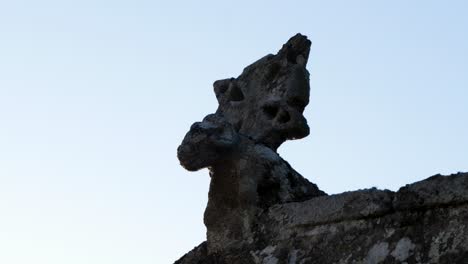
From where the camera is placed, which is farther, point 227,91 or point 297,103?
point 227,91

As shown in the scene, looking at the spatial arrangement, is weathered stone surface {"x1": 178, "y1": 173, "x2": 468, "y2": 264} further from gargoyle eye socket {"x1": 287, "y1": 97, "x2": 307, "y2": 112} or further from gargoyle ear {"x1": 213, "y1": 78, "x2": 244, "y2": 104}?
gargoyle ear {"x1": 213, "y1": 78, "x2": 244, "y2": 104}

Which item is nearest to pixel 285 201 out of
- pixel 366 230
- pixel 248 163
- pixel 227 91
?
pixel 248 163

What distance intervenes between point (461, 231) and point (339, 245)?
2.19ft

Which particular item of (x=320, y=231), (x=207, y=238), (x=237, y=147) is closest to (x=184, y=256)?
(x=207, y=238)

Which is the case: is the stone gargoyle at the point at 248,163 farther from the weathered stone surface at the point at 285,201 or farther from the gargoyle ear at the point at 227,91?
the gargoyle ear at the point at 227,91

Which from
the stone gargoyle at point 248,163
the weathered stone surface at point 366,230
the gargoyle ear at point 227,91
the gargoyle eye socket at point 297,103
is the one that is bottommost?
the weathered stone surface at point 366,230

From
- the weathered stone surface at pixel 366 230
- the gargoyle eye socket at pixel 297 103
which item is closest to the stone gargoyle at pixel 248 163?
the gargoyle eye socket at pixel 297 103

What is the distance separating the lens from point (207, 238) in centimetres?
536

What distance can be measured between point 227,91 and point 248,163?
0.99 metres

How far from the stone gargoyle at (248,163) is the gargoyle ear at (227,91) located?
0.40m

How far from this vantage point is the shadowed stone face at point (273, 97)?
563 centimetres

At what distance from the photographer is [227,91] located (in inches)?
244

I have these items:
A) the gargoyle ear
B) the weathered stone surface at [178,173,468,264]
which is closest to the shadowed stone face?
the gargoyle ear

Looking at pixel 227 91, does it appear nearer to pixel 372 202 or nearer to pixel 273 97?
pixel 273 97
